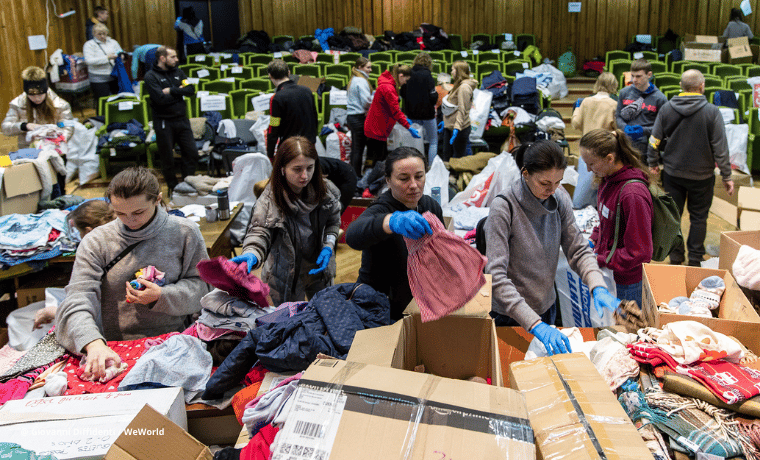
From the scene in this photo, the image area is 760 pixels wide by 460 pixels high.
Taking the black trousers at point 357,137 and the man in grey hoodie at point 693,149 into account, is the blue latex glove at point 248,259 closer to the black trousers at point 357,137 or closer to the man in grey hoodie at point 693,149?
the man in grey hoodie at point 693,149

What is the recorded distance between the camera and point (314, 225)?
2.54 m

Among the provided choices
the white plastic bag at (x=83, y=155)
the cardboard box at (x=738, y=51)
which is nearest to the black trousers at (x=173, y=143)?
the white plastic bag at (x=83, y=155)

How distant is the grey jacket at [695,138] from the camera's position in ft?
12.3

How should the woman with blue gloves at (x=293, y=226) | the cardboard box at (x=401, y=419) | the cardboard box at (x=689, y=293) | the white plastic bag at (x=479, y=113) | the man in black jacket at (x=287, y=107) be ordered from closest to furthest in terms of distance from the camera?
the cardboard box at (x=401, y=419), the cardboard box at (x=689, y=293), the woman with blue gloves at (x=293, y=226), the man in black jacket at (x=287, y=107), the white plastic bag at (x=479, y=113)

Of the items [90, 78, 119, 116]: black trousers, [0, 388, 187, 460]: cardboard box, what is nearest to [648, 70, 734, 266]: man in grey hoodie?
[0, 388, 187, 460]: cardboard box

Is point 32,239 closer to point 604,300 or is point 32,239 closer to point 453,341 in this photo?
point 453,341

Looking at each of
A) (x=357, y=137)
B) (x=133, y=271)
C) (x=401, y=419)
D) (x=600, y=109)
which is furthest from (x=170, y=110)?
(x=401, y=419)

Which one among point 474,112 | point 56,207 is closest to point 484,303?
point 56,207

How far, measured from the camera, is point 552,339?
176cm

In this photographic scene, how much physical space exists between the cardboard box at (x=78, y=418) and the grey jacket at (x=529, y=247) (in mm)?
1107

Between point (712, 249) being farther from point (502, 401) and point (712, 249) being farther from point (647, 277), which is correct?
point (502, 401)

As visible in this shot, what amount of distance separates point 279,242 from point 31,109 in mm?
4297

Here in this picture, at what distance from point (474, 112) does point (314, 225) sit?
410cm

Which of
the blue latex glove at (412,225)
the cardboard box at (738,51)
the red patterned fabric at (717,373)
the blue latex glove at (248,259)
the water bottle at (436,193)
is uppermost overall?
the cardboard box at (738,51)
